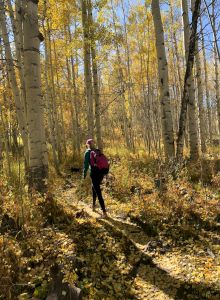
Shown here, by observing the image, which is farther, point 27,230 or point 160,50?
point 160,50

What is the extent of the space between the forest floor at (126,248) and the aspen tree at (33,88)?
0.74 meters

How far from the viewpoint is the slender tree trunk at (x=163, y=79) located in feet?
24.5

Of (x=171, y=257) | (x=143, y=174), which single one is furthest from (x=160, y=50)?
(x=171, y=257)

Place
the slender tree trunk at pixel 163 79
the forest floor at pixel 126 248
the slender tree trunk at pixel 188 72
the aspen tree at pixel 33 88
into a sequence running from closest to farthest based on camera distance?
the forest floor at pixel 126 248 → the aspen tree at pixel 33 88 → the slender tree trunk at pixel 188 72 → the slender tree trunk at pixel 163 79

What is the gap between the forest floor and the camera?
3.61 metres

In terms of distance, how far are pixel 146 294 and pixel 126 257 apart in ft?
2.62

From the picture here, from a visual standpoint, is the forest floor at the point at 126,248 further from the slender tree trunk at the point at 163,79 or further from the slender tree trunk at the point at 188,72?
the slender tree trunk at the point at 163,79

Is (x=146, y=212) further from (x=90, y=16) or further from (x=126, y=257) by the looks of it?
(x=90, y=16)

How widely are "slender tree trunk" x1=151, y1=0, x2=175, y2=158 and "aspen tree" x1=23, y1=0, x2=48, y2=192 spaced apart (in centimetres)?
335

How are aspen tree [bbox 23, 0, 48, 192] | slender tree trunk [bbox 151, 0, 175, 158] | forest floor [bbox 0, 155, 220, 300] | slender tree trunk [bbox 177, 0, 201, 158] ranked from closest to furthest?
forest floor [bbox 0, 155, 220, 300]
aspen tree [bbox 23, 0, 48, 192]
slender tree trunk [bbox 177, 0, 201, 158]
slender tree trunk [bbox 151, 0, 175, 158]

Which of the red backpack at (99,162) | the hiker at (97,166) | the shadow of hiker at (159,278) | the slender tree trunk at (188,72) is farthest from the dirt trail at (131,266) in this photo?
the slender tree trunk at (188,72)

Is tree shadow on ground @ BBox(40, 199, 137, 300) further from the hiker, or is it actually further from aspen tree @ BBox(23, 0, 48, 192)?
→ aspen tree @ BBox(23, 0, 48, 192)

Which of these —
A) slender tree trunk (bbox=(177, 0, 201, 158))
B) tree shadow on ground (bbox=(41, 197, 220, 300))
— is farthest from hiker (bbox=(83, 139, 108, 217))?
slender tree trunk (bbox=(177, 0, 201, 158))

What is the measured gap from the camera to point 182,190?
624 cm
